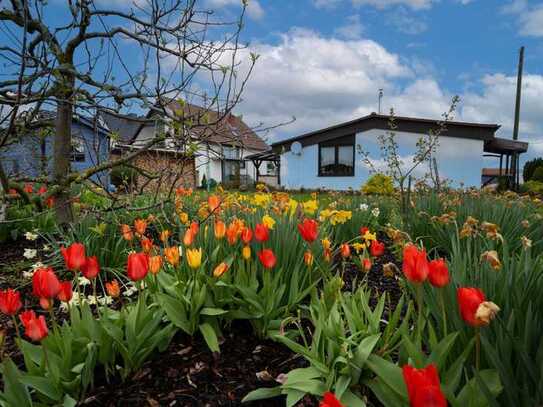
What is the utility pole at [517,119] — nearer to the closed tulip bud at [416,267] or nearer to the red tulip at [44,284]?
the closed tulip bud at [416,267]

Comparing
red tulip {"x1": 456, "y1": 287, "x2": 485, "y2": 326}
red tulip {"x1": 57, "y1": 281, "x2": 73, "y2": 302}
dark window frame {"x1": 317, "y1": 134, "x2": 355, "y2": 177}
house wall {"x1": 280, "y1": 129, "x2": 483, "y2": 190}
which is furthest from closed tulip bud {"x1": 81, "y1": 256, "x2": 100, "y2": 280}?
dark window frame {"x1": 317, "y1": 134, "x2": 355, "y2": 177}

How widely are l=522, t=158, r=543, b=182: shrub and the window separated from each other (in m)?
10.2

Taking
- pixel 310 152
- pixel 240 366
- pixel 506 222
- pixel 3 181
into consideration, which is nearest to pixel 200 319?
pixel 240 366

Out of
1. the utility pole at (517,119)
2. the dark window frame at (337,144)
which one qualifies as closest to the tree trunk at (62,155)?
the dark window frame at (337,144)

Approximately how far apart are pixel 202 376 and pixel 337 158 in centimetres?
2084

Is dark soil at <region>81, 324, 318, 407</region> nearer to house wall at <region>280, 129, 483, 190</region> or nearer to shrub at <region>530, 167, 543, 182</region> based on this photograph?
house wall at <region>280, 129, 483, 190</region>

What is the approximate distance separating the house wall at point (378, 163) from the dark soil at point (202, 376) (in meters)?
16.6

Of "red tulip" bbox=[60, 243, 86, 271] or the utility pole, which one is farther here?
the utility pole

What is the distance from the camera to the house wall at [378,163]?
19125 millimetres

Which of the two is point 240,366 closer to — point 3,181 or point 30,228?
point 3,181

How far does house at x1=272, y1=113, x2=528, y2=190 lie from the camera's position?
19.0 metres

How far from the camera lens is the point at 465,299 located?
0.94 metres

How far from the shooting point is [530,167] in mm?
22219

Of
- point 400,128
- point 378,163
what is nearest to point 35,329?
point 400,128
